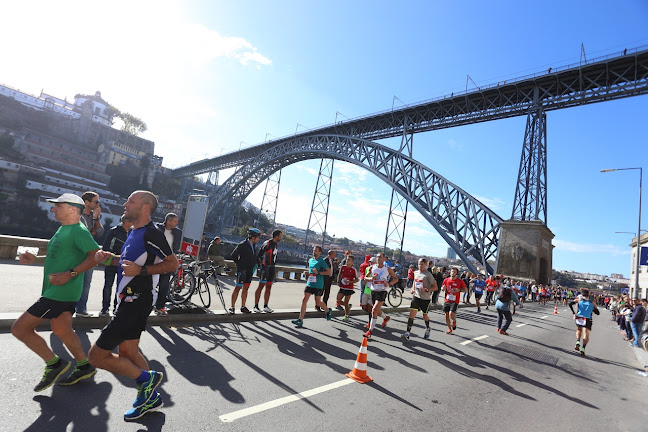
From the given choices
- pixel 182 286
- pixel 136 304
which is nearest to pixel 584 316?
pixel 182 286

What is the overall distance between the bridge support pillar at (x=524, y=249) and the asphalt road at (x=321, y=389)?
17.0 metres

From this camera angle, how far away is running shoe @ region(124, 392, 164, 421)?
279 cm

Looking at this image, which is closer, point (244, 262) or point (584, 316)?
point (244, 262)

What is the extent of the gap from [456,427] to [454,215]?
25.5 m

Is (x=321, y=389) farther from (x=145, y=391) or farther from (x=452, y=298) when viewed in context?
(x=452, y=298)

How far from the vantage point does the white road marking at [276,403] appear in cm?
311

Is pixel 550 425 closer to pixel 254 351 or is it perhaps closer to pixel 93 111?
pixel 254 351

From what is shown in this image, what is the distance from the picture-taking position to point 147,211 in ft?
9.93

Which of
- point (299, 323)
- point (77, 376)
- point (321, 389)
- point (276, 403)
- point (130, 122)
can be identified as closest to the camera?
point (77, 376)

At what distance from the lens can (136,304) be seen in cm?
287

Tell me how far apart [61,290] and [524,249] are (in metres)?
25.3

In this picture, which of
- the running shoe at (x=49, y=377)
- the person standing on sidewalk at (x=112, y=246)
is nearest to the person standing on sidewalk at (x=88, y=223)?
the person standing on sidewalk at (x=112, y=246)

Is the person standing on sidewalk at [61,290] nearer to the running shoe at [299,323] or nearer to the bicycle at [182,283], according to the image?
the bicycle at [182,283]

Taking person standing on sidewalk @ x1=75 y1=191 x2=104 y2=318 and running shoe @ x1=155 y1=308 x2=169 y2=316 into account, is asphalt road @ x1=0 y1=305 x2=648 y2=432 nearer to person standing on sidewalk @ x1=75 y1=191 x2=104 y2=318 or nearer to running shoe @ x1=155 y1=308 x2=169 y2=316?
running shoe @ x1=155 y1=308 x2=169 y2=316
